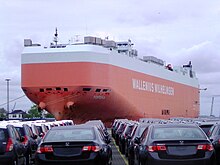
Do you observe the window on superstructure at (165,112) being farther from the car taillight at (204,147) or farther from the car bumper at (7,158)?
the car taillight at (204,147)

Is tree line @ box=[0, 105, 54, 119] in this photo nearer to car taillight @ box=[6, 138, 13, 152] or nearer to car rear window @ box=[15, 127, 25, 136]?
car rear window @ box=[15, 127, 25, 136]

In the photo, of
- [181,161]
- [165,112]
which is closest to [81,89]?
[165,112]

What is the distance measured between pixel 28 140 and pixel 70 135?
15.2 feet

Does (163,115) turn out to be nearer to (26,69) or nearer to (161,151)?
(26,69)

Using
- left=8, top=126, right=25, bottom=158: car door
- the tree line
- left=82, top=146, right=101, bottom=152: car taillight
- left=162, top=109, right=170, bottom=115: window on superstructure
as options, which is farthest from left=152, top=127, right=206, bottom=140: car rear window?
left=162, top=109, right=170, bottom=115: window on superstructure

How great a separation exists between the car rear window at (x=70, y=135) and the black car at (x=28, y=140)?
3454 mm

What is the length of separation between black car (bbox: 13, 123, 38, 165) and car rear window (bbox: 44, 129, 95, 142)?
3454 mm

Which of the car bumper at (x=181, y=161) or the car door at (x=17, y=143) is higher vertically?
the car bumper at (x=181, y=161)

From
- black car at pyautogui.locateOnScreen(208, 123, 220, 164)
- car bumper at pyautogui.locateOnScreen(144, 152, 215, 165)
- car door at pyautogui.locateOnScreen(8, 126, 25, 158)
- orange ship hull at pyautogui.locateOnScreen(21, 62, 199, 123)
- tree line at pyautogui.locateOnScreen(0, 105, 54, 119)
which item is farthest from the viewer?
tree line at pyautogui.locateOnScreen(0, 105, 54, 119)

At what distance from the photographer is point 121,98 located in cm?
5938

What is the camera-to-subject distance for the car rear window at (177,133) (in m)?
11.5

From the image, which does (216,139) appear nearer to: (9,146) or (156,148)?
(156,148)

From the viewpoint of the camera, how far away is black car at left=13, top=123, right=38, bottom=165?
52.6 ft

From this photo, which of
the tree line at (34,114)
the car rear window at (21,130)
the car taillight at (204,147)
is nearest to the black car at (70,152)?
the car taillight at (204,147)
